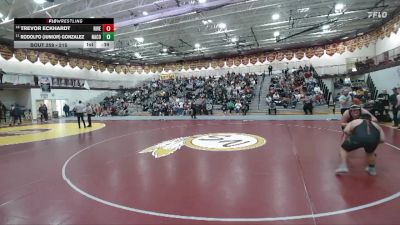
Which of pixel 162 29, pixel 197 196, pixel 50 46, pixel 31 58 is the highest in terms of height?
pixel 162 29

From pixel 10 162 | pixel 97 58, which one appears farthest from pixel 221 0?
pixel 97 58

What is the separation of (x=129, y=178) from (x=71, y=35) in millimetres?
7492

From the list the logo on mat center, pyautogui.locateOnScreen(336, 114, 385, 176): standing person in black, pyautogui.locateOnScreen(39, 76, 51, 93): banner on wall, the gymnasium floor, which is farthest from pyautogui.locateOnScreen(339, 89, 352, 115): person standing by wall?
pyautogui.locateOnScreen(39, 76, 51, 93): banner on wall

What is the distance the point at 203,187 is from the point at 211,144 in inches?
138

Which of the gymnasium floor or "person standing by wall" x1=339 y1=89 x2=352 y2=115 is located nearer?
the gymnasium floor

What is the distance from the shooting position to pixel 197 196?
3.68 m

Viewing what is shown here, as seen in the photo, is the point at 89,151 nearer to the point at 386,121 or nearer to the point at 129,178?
the point at 129,178

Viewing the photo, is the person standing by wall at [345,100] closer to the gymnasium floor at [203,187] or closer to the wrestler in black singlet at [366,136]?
the gymnasium floor at [203,187]

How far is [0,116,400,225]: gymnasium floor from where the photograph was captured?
3.07 m

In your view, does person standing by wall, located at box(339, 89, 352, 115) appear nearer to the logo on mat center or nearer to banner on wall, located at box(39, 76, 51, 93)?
the logo on mat center

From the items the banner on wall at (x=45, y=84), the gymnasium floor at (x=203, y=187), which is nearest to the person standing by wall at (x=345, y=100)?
the gymnasium floor at (x=203, y=187)

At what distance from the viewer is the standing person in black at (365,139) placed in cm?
423
